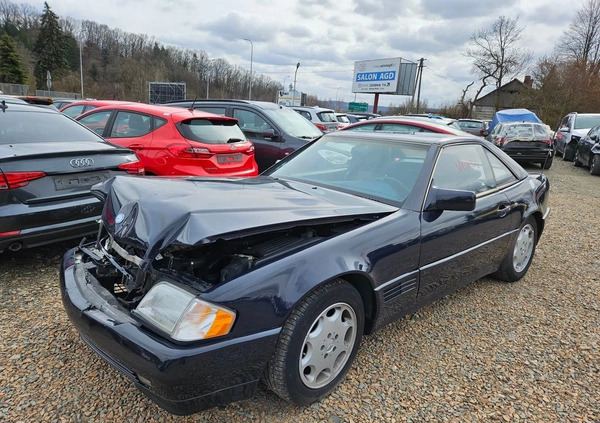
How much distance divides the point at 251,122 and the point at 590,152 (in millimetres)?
11509

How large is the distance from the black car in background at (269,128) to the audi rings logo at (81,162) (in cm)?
407

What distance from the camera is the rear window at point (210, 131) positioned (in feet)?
17.4

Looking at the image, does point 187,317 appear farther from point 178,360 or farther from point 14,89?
point 14,89

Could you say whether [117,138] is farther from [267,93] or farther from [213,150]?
[267,93]

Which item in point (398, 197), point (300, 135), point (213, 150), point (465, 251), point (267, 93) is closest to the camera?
point (398, 197)

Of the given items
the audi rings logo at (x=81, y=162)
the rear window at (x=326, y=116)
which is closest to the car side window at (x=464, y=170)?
the audi rings logo at (x=81, y=162)

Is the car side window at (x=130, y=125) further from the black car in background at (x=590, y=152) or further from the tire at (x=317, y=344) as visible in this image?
the black car in background at (x=590, y=152)

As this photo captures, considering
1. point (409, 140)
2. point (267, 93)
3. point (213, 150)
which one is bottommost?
point (213, 150)

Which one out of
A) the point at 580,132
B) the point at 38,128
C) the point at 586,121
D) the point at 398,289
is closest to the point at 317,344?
the point at 398,289

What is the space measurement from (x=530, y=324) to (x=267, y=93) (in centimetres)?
7723

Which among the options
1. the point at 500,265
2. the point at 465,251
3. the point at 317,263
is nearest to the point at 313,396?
the point at 317,263

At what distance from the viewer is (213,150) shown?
209 inches

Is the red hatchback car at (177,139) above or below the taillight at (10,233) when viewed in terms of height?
above

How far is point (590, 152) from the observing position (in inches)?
512
